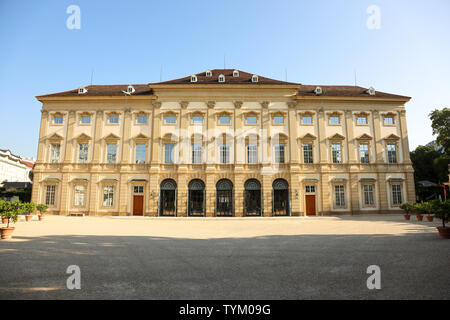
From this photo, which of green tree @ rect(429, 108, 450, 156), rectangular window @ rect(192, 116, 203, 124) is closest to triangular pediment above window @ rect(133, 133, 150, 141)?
rectangular window @ rect(192, 116, 203, 124)

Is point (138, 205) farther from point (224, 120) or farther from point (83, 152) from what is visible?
point (224, 120)

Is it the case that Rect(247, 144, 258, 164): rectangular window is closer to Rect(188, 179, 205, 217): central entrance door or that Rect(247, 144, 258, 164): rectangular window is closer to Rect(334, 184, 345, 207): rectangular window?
Rect(188, 179, 205, 217): central entrance door

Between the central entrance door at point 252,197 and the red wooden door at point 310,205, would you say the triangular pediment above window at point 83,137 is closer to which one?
the central entrance door at point 252,197

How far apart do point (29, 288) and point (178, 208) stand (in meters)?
23.2

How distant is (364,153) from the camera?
29812 millimetres

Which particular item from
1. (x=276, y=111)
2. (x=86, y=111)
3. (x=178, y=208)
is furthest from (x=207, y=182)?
(x=86, y=111)

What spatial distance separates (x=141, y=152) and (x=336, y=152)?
75.9ft

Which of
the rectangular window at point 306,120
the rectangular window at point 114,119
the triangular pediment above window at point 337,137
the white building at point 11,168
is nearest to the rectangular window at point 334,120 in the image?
the triangular pediment above window at point 337,137

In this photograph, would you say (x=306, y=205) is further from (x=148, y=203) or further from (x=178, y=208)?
(x=148, y=203)

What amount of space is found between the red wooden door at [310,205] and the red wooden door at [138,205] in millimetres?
18973

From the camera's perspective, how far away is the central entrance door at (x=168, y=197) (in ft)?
93.4

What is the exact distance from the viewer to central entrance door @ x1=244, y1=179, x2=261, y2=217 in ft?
93.3

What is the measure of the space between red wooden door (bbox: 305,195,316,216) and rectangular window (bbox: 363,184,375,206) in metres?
6.02

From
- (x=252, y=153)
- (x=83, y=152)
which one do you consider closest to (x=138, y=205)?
(x=83, y=152)
